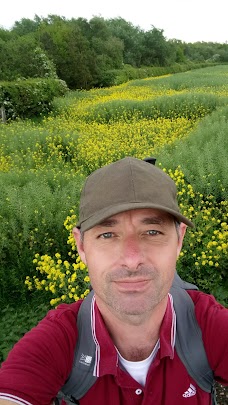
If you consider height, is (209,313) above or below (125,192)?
below

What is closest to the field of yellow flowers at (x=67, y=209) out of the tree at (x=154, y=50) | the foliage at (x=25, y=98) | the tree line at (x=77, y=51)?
the foliage at (x=25, y=98)

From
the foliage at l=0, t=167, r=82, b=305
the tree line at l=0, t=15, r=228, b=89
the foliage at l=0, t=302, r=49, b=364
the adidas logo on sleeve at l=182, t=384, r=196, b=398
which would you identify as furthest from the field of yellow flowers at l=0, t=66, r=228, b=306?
the tree line at l=0, t=15, r=228, b=89

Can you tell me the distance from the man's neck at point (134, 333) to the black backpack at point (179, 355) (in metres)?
0.08

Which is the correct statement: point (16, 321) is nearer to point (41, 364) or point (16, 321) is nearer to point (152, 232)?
point (41, 364)

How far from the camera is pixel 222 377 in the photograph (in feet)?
4.35

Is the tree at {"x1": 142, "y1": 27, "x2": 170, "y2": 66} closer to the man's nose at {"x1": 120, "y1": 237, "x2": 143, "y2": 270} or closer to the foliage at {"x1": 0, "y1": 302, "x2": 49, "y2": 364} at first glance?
the foliage at {"x1": 0, "y1": 302, "x2": 49, "y2": 364}

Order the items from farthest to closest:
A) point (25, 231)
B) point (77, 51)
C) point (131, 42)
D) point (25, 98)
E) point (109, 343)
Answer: point (131, 42) → point (77, 51) → point (25, 98) → point (25, 231) → point (109, 343)

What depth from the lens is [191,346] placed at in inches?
51.8

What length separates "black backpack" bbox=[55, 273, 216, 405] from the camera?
4.10ft

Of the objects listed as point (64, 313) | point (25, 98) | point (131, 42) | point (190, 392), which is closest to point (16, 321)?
point (64, 313)

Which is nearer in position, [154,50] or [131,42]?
[154,50]

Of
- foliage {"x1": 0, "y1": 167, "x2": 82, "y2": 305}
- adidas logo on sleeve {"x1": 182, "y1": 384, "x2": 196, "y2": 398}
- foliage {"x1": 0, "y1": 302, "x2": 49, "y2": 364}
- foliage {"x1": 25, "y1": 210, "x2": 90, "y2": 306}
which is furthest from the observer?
foliage {"x1": 0, "y1": 167, "x2": 82, "y2": 305}

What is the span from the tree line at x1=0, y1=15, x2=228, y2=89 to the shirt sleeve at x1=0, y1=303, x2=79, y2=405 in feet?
78.6

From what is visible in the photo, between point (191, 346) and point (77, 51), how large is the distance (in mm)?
33143
